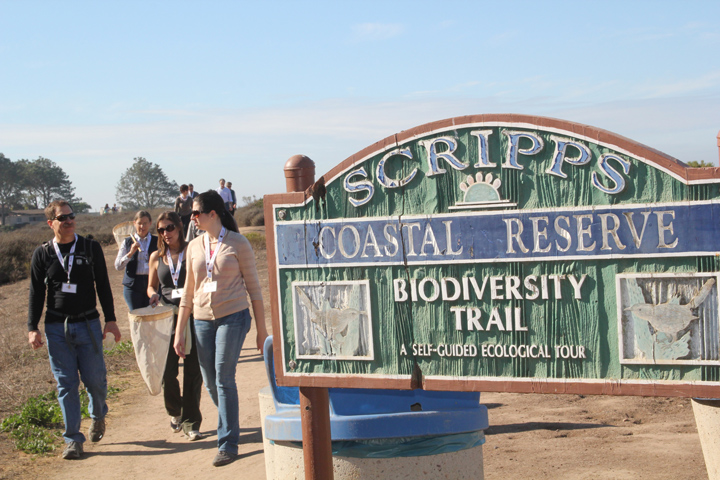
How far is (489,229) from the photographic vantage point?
236 centimetres

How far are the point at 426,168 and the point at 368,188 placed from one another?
0.24 metres

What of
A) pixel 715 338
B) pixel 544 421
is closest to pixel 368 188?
pixel 715 338

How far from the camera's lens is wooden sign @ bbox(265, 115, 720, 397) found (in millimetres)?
2158

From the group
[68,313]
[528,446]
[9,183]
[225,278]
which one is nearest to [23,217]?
[9,183]

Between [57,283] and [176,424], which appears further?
[176,424]

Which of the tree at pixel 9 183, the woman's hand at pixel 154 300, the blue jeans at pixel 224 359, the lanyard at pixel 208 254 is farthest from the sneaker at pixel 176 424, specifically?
the tree at pixel 9 183

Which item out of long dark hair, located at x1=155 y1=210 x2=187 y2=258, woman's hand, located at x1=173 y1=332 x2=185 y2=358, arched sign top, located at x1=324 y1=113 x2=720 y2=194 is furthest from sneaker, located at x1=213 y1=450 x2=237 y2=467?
arched sign top, located at x1=324 y1=113 x2=720 y2=194

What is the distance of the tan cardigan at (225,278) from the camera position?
4.41 meters

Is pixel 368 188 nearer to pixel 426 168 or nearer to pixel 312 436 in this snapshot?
pixel 426 168

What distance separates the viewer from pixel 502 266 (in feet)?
7.77

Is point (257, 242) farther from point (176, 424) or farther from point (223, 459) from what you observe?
point (223, 459)

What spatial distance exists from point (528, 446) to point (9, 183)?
91.7 m

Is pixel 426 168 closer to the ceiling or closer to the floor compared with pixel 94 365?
closer to the ceiling

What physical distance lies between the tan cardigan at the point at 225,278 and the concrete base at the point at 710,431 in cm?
258
